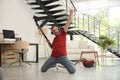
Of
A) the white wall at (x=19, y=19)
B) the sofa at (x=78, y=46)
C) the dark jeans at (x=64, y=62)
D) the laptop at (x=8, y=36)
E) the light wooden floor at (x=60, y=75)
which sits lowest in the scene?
the light wooden floor at (x=60, y=75)

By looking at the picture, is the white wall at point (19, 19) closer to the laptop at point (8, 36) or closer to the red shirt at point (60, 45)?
the laptop at point (8, 36)

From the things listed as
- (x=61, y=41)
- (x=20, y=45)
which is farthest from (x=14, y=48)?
(x=61, y=41)

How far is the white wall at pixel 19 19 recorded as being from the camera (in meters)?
8.86

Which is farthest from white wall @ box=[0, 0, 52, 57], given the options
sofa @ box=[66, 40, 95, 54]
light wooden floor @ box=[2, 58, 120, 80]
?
light wooden floor @ box=[2, 58, 120, 80]

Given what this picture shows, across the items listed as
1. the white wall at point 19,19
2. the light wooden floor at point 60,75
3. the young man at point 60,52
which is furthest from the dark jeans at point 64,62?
the white wall at point 19,19

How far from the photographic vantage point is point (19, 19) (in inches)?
372

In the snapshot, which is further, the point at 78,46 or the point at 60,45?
the point at 78,46

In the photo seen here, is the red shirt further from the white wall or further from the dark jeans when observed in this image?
the white wall

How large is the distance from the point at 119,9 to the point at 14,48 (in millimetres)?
6206

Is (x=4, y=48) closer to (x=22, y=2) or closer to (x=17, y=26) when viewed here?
(x=17, y=26)

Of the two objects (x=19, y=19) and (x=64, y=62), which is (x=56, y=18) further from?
(x=64, y=62)

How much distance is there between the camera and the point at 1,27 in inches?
342

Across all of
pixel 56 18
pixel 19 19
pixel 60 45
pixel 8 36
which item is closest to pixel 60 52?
pixel 60 45

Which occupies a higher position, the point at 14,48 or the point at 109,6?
the point at 109,6
